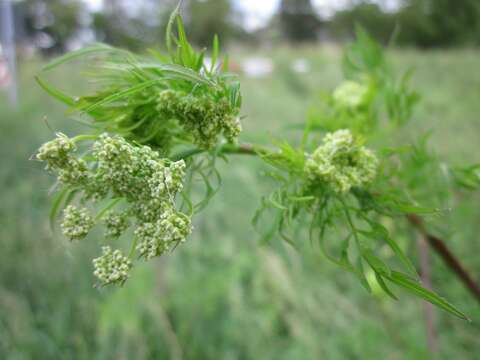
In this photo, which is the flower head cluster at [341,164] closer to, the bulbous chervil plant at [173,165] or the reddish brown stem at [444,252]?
the bulbous chervil plant at [173,165]

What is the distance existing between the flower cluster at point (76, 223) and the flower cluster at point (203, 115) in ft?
0.85

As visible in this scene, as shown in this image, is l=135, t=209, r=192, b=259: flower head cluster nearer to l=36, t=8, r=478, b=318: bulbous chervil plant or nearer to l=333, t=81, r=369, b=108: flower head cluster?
l=36, t=8, r=478, b=318: bulbous chervil plant

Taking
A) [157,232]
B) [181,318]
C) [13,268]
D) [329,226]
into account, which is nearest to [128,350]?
[181,318]

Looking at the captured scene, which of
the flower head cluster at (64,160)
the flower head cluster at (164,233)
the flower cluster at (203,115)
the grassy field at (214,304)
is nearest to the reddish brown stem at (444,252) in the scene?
the grassy field at (214,304)

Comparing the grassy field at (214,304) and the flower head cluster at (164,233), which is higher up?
→ the flower head cluster at (164,233)

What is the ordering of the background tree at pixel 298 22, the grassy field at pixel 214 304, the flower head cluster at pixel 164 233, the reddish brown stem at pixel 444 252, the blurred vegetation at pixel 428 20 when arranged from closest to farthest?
the flower head cluster at pixel 164 233 → the reddish brown stem at pixel 444 252 → the grassy field at pixel 214 304 → the blurred vegetation at pixel 428 20 → the background tree at pixel 298 22

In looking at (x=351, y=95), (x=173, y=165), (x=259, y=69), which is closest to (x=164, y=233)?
(x=173, y=165)

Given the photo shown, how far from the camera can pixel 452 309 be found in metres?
0.69

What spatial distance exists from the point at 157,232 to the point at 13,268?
328cm

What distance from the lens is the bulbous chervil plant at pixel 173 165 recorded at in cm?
67

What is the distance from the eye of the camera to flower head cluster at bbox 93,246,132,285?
673 mm

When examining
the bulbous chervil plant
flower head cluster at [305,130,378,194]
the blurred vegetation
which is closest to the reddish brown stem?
the bulbous chervil plant

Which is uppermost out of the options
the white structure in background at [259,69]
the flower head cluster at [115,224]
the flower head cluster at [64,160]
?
the flower head cluster at [64,160]

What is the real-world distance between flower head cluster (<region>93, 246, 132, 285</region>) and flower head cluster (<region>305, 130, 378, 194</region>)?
1.56 feet
